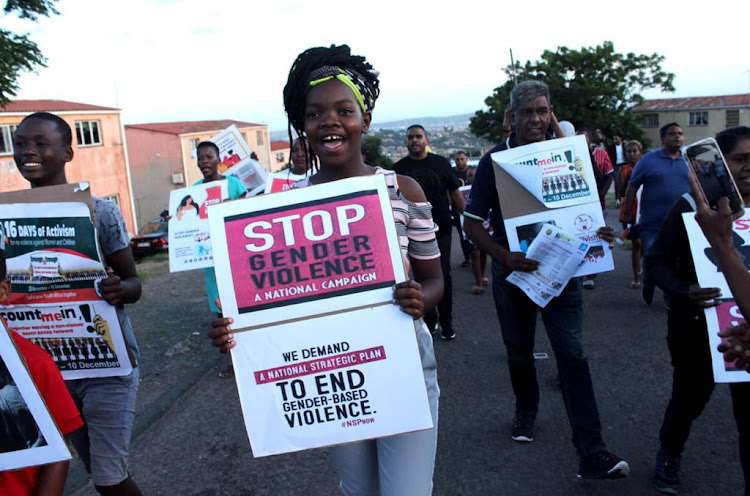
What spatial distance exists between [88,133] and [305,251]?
129 ft

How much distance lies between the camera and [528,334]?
12.7 feet

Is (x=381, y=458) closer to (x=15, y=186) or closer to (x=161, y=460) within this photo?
(x=161, y=460)

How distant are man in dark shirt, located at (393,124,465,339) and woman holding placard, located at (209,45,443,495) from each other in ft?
12.4

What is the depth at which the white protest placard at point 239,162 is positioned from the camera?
7285mm

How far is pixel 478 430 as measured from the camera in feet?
13.6

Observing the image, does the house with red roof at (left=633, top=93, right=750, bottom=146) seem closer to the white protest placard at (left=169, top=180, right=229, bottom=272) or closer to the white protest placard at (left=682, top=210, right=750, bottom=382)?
the white protest placard at (left=169, top=180, right=229, bottom=272)

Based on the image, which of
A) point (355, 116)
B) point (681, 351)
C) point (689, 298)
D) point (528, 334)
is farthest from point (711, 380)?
point (355, 116)

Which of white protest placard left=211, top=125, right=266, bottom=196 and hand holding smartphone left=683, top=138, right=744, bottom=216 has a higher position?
white protest placard left=211, top=125, right=266, bottom=196

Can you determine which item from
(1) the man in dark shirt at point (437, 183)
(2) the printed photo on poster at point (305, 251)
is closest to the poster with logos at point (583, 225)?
(2) the printed photo on poster at point (305, 251)

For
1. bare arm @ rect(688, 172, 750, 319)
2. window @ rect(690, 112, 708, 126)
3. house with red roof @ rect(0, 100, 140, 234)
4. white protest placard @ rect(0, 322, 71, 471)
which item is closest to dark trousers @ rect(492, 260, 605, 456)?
bare arm @ rect(688, 172, 750, 319)

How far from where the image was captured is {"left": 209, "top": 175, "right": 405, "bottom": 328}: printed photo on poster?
6.72 feet

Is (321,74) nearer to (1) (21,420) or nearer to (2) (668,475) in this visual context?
(1) (21,420)

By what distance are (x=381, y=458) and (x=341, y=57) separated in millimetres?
1586

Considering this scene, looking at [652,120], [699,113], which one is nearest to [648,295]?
[699,113]
